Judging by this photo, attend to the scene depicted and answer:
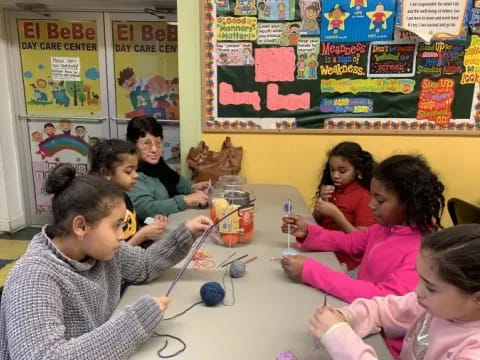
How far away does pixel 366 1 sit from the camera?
7.73ft

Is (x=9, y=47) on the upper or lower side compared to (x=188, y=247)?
upper

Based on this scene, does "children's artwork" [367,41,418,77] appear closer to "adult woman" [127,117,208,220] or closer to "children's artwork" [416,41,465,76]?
"children's artwork" [416,41,465,76]

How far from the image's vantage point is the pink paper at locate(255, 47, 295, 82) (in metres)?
2.46

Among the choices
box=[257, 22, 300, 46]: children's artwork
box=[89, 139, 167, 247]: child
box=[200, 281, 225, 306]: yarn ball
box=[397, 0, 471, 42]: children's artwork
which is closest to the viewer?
box=[200, 281, 225, 306]: yarn ball

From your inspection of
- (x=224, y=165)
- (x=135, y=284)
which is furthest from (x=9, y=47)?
(x=135, y=284)

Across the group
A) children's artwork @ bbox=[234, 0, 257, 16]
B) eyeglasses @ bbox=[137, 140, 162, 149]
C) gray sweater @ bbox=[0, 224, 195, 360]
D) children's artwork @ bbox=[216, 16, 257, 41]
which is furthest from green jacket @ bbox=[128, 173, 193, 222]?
children's artwork @ bbox=[234, 0, 257, 16]

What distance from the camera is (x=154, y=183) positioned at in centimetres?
220

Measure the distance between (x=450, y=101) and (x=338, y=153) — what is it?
0.85 metres

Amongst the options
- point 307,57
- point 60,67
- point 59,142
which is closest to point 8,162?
point 59,142

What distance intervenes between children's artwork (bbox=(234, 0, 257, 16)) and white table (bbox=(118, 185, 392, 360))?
151 centimetres

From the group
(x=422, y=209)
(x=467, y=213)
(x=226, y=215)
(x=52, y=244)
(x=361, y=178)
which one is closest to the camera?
(x=52, y=244)

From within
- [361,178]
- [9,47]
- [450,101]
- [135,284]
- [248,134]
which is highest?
[9,47]

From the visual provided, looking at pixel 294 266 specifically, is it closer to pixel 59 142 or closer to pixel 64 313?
pixel 64 313

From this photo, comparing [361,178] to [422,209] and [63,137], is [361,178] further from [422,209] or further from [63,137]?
[63,137]
